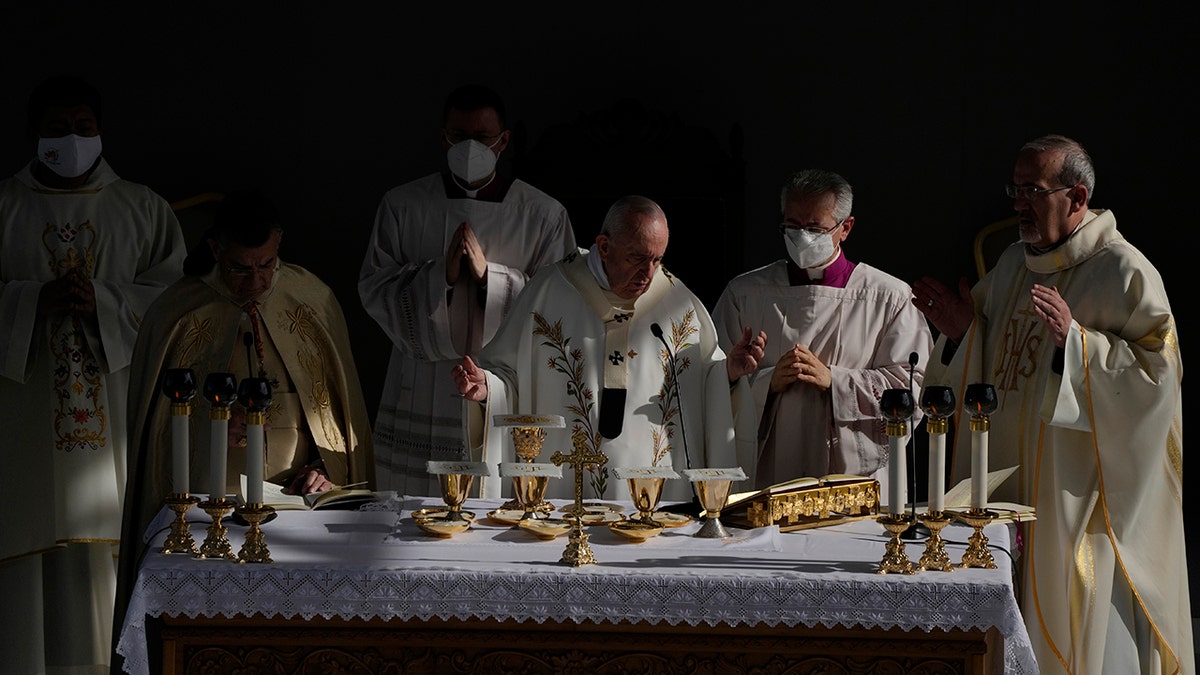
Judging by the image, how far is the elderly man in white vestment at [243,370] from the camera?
213 inches

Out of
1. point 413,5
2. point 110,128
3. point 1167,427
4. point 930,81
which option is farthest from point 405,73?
point 1167,427

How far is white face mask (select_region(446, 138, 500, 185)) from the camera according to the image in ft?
21.7

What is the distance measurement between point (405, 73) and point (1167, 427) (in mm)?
4691

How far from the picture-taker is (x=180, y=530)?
435cm

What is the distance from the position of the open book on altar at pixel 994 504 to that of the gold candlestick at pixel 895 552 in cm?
22

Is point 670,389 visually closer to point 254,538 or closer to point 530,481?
point 530,481

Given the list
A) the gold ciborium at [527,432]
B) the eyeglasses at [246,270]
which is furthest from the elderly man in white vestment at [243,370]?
the gold ciborium at [527,432]

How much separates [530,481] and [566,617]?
724 mm

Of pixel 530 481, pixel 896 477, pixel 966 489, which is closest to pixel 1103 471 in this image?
pixel 966 489

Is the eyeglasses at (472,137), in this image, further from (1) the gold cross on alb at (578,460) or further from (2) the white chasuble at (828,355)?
(1) the gold cross on alb at (578,460)

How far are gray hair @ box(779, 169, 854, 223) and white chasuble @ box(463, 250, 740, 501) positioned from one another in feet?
1.73

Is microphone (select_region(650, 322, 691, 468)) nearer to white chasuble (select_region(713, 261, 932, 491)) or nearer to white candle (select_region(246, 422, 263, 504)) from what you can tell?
white chasuble (select_region(713, 261, 932, 491))

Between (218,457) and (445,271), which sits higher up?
(445,271)

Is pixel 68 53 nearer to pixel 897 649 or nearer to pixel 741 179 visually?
pixel 741 179
